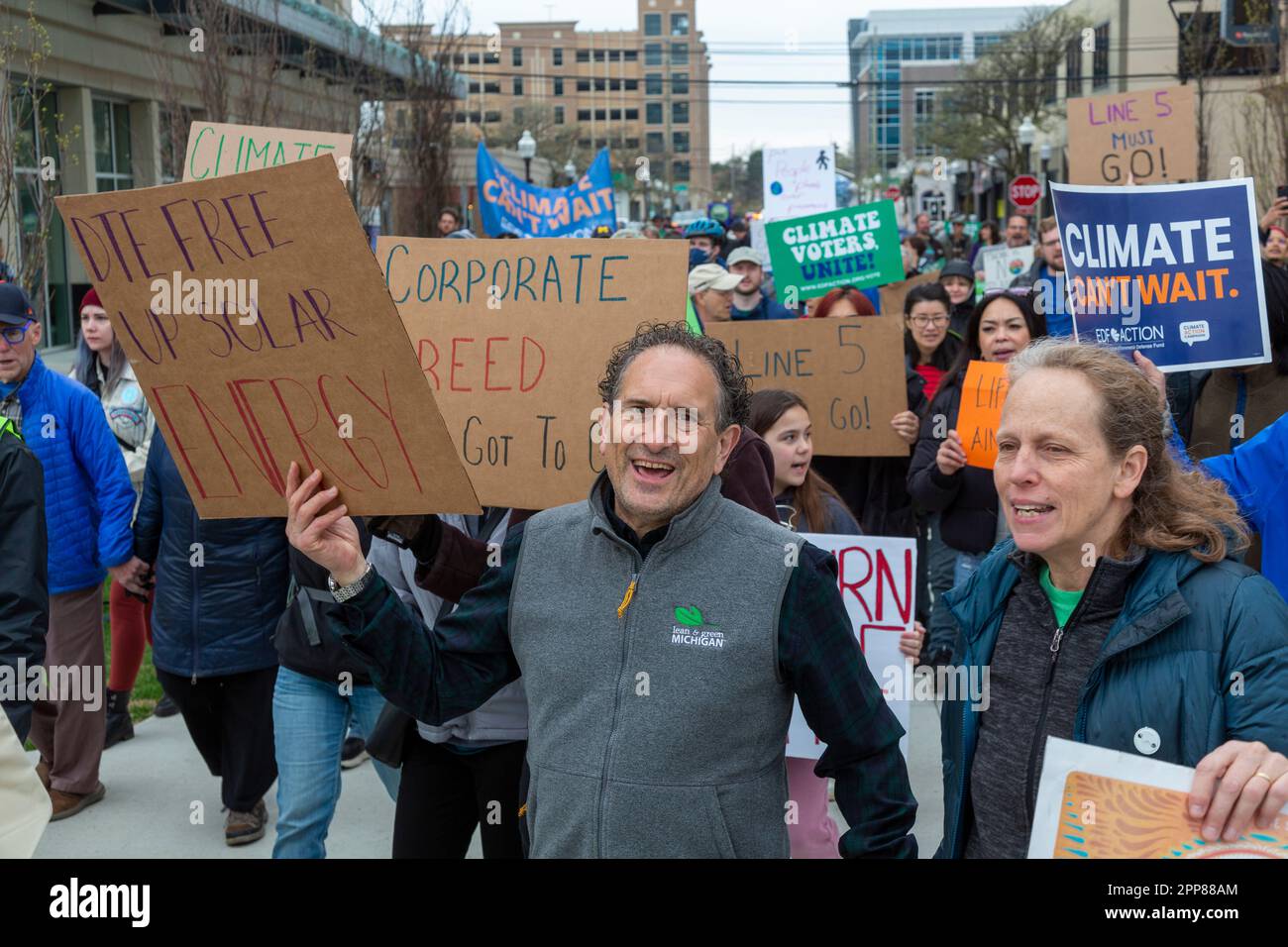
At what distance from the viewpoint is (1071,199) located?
15.6ft

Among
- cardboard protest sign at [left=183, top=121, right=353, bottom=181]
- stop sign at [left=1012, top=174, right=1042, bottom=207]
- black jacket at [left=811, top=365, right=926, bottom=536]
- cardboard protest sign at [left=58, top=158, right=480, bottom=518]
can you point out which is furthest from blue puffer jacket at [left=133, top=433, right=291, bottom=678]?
stop sign at [left=1012, top=174, right=1042, bottom=207]

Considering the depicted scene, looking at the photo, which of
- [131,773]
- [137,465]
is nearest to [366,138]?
[137,465]

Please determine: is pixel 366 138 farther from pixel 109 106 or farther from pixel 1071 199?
pixel 1071 199

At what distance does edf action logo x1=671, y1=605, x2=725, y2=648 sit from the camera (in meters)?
2.37

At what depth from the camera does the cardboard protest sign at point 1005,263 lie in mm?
14664

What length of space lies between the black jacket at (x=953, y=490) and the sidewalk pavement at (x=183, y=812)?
1065 mm

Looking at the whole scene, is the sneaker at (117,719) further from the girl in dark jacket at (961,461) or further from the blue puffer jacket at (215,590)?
the girl in dark jacket at (961,461)

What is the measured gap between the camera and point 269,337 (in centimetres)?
244

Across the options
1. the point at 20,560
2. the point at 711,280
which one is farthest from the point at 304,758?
the point at 711,280

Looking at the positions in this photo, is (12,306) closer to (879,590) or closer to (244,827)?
(244,827)

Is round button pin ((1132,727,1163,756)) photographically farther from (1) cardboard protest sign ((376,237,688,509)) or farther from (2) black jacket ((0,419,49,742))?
(2) black jacket ((0,419,49,742))

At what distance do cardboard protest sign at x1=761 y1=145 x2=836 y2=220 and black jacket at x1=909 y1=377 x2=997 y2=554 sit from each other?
8.23 meters

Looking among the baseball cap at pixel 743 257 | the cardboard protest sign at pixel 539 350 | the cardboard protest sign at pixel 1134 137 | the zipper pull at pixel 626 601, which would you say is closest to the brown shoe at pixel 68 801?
the cardboard protest sign at pixel 539 350

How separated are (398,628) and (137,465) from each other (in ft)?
15.4
